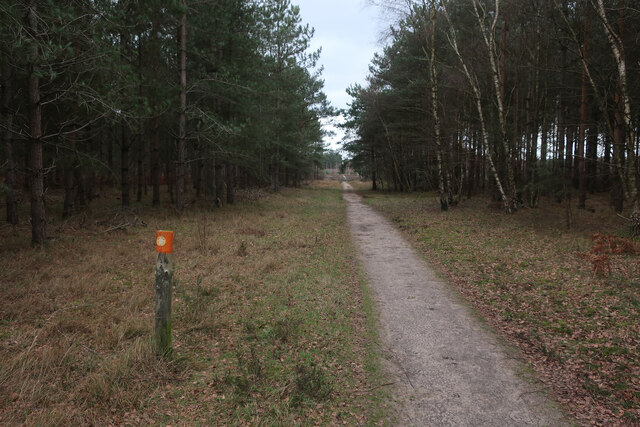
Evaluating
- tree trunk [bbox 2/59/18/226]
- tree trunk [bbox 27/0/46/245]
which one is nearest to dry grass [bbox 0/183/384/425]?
tree trunk [bbox 27/0/46/245]

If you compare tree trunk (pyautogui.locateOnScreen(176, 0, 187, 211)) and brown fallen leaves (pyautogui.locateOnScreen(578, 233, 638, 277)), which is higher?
tree trunk (pyautogui.locateOnScreen(176, 0, 187, 211))

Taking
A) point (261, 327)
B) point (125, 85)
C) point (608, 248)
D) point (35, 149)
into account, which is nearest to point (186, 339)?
point (261, 327)

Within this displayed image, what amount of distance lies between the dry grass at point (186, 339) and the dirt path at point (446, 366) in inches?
16.1

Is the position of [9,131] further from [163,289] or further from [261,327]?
[261,327]

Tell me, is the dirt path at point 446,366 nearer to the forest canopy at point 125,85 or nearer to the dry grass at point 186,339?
the dry grass at point 186,339

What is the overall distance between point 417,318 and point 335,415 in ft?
8.60

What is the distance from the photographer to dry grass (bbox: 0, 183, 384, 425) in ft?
10.9

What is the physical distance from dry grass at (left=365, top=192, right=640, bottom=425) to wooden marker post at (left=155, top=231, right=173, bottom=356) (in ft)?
14.1

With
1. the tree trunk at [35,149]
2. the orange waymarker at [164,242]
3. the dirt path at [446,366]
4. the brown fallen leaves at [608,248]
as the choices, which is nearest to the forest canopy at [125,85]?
the tree trunk at [35,149]

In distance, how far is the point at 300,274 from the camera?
307 inches

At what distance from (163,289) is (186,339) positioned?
3.66 ft

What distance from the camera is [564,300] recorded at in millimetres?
5934

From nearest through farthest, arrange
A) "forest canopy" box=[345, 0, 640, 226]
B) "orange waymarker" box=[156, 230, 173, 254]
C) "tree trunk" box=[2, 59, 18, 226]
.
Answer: "orange waymarker" box=[156, 230, 173, 254]
"tree trunk" box=[2, 59, 18, 226]
"forest canopy" box=[345, 0, 640, 226]

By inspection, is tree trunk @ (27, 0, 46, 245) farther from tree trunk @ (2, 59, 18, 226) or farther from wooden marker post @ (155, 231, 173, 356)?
wooden marker post @ (155, 231, 173, 356)
